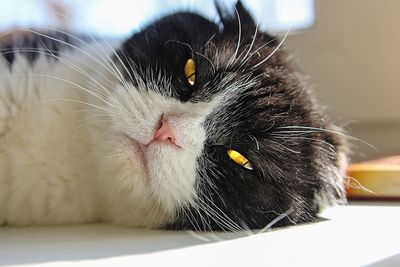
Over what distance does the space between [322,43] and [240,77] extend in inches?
35.9

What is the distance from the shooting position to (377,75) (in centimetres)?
190

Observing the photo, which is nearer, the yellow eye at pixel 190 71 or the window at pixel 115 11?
the yellow eye at pixel 190 71

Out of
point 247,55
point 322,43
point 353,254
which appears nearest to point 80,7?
point 322,43

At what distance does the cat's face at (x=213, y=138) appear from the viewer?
3.47ft

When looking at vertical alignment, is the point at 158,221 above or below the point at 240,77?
below

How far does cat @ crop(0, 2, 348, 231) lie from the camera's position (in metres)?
1.07

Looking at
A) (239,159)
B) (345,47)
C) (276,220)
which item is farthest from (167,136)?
(345,47)

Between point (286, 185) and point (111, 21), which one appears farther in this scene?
point (111, 21)

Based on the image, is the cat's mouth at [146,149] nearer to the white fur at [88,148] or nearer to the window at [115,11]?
the white fur at [88,148]

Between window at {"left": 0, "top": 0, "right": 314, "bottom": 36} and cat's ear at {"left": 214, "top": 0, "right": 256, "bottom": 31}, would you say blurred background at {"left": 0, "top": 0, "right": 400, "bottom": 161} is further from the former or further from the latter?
cat's ear at {"left": 214, "top": 0, "right": 256, "bottom": 31}

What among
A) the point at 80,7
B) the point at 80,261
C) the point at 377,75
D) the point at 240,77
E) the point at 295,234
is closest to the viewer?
the point at 80,261

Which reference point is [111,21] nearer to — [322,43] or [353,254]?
[322,43]

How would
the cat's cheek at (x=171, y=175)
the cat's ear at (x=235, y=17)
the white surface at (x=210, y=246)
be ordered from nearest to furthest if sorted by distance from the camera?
the white surface at (x=210, y=246) < the cat's cheek at (x=171, y=175) < the cat's ear at (x=235, y=17)

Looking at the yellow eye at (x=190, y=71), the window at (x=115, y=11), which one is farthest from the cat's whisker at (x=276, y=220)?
the window at (x=115, y=11)
